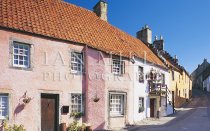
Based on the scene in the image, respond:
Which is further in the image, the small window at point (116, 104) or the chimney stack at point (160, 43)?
the chimney stack at point (160, 43)

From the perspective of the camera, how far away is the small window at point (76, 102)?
1924 centimetres

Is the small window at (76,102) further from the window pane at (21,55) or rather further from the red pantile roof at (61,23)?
the window pane at (21,55)

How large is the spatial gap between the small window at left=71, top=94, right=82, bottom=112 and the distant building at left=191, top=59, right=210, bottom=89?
2710 inches

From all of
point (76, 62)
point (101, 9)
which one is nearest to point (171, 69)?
point (101, 9)

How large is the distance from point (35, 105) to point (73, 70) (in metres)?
3.71

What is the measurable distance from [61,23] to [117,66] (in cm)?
552

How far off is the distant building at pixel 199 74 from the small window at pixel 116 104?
64.8 m

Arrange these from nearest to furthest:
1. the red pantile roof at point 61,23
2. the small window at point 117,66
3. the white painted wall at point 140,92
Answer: the red pantile roof at point 61,23 → the small window at point 117,66 → the white painted wall at point 140,92

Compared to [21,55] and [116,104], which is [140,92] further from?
[21,55]

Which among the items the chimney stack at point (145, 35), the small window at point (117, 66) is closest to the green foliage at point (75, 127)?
the small window at point (117, 66)

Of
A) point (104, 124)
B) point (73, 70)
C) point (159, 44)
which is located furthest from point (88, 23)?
point (159, 44)

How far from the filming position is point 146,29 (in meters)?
36.9

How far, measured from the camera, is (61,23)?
20406mm

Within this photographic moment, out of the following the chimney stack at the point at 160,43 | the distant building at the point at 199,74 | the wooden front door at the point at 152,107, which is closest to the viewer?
the wooden front door at the point at 152,107
